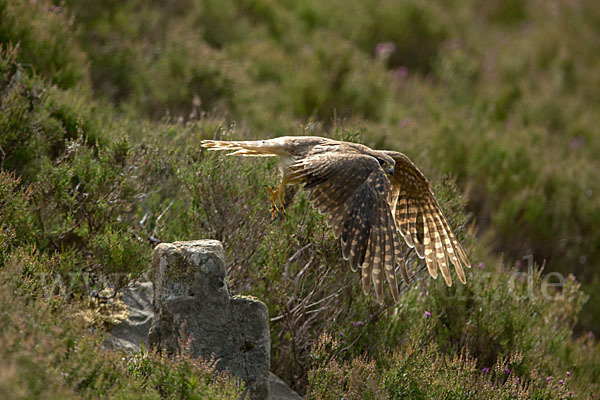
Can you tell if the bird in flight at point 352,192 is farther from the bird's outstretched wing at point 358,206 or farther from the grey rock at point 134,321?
the grey rock at point 134,321

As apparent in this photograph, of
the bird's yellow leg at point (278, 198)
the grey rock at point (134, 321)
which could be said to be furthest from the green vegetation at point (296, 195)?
the bird's yellow leg at point (278, 198)

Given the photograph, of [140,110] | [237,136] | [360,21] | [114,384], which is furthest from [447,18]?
[114,384]

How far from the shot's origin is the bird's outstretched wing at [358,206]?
432 centimetres

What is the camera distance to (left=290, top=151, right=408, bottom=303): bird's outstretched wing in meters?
4.32

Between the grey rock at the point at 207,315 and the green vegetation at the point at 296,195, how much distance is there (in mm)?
211

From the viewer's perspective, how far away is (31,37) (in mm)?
7020

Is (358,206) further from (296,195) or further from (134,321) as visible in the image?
(134,321)

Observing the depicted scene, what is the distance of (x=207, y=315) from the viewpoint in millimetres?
4117

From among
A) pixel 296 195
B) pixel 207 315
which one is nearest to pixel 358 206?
pixel 207 315

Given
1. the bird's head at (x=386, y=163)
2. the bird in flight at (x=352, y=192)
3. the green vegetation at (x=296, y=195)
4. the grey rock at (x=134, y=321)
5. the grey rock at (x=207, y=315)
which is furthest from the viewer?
the bird's head at (x=386, y=163)

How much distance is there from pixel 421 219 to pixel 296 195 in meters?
1.03

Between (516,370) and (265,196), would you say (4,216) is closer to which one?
(265,196)

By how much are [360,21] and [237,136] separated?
6.72 m

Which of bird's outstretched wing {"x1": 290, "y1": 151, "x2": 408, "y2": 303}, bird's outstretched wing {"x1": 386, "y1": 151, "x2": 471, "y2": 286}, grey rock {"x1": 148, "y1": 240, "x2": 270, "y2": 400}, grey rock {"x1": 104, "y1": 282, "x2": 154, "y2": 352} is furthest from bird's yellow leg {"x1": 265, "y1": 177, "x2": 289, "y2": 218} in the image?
grey rock {"x1": 104, "y1": 282, "x2": 154, "y2": 352}
